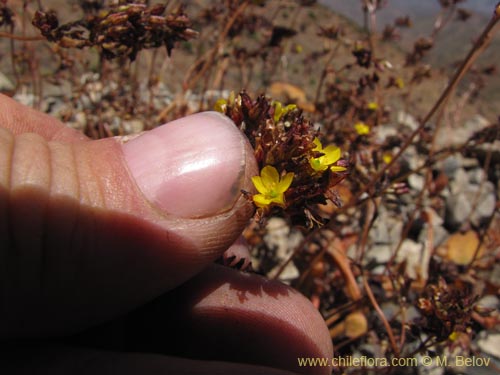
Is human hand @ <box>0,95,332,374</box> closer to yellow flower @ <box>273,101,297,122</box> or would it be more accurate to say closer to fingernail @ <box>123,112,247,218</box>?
fingernail @ <box>123,112,247,218</box>

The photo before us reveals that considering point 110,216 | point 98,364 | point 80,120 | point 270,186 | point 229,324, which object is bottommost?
point 80,120

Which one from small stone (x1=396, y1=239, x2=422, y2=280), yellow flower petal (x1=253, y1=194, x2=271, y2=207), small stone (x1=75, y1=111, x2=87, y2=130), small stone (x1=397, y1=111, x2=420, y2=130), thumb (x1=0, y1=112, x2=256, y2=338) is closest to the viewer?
thumb (x1=0, y1=112, x2=256, y2=338)

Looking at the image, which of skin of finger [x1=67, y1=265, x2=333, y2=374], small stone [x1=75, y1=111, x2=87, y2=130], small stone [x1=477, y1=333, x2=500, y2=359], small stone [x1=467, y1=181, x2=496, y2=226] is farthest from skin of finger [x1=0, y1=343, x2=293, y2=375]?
→ small stone [x1=467, y1=181, x2=496, y2=226]

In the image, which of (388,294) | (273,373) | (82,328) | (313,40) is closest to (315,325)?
(273,373)

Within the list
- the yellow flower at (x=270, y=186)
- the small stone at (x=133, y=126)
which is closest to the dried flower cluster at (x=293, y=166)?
the yellow flower at (x=270, y=186)

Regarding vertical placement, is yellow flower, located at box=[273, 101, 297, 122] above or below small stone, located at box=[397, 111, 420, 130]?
above

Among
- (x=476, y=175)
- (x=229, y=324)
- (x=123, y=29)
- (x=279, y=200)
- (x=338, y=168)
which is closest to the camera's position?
(x=279, y=200)

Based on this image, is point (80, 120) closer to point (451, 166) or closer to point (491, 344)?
point (451, 166)

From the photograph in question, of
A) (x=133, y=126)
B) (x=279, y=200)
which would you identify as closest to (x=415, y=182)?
(x=133, y=126)
